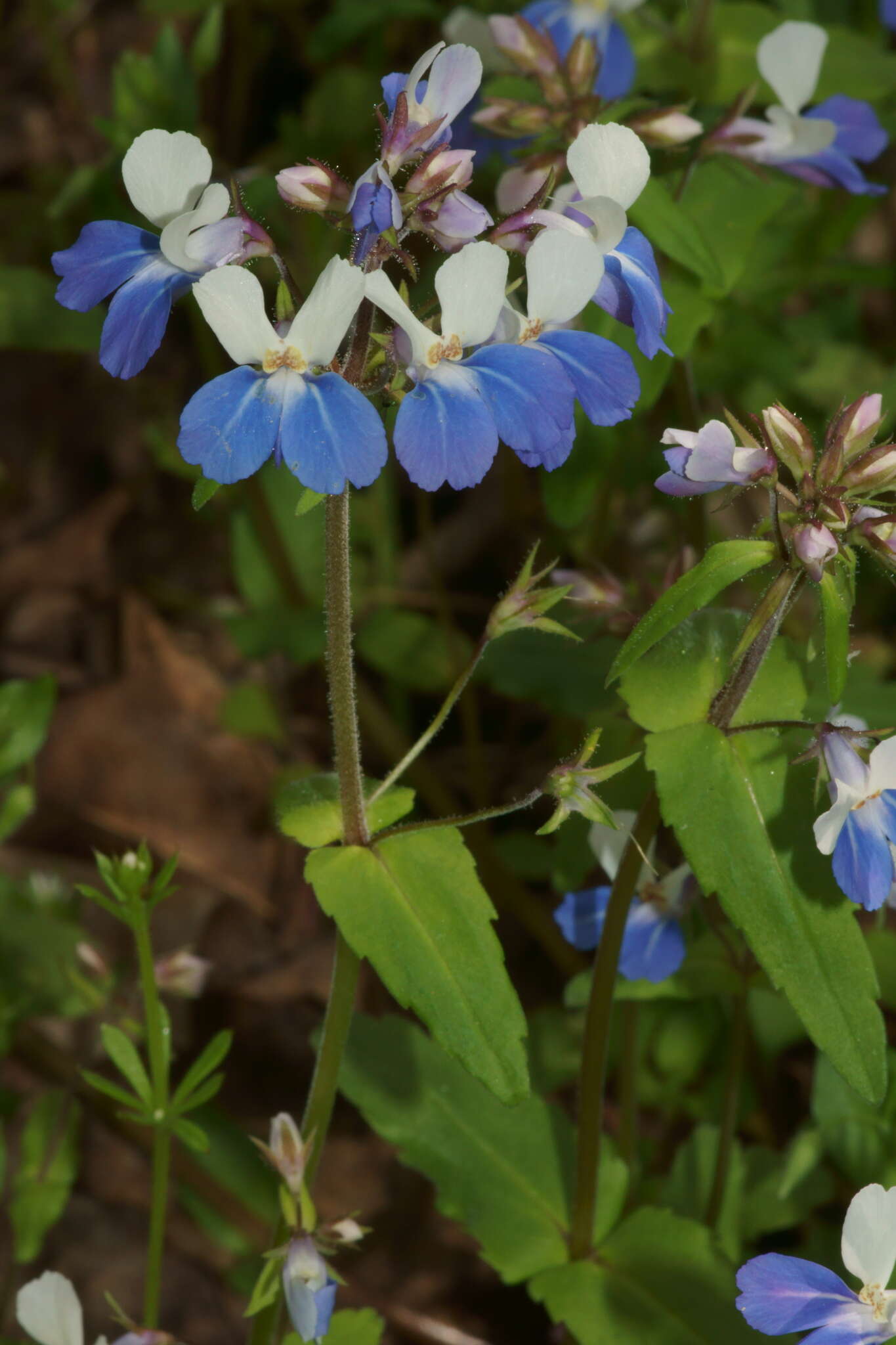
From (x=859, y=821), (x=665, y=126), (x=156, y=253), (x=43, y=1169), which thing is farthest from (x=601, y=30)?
(x=43, y=1169)

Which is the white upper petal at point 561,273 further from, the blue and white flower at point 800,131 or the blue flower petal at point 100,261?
the blue and white flower at point 800,131

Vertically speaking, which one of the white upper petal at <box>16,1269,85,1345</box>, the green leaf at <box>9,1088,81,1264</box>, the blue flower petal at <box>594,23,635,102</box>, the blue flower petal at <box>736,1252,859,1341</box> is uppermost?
the blue flower petal at <box>594,23,635,102</box>

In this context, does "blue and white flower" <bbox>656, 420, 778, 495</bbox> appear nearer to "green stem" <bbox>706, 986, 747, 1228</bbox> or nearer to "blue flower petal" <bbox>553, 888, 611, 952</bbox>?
"blue flower petal" <bbox>553, 888, 611, 952</bbox>

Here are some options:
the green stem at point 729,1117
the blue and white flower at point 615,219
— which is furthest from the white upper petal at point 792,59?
the green stem at point 729,1117

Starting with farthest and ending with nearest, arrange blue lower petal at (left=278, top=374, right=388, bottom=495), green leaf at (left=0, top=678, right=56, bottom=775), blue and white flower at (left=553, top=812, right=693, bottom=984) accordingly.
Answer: green leaf at (left=0, top=678, right=56, bottom=775)
blue and white flower at (left=553, top=812, right=693, bottom=984)
blue lower petal at (left=278, top=374, right=388, bottom=495)

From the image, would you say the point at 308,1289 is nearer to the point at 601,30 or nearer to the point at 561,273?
the point at 561,273

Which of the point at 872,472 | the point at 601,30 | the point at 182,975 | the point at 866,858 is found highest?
the point at 601,30

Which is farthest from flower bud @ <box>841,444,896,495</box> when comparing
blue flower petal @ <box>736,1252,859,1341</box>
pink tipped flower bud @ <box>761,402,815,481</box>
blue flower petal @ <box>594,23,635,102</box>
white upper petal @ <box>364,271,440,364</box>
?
blue flower petal @ <box>594,23,635,102</box>

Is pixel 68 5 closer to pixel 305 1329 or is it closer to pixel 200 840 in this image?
pixel 200 840
